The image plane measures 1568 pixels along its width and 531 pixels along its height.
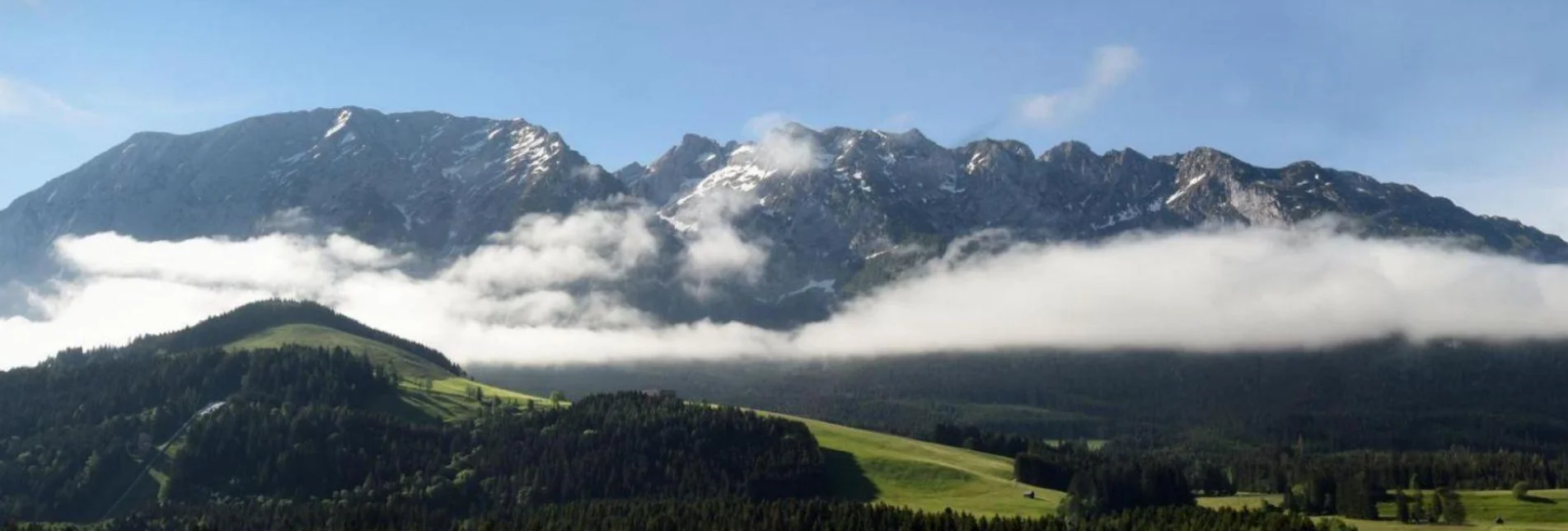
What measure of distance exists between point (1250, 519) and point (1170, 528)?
13.8m

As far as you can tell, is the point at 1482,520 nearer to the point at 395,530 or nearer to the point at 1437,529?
the point at 1437,529

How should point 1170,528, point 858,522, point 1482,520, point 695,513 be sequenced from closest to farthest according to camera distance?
point 1170,528 < point 858,522 < point 695,513 < point 1482,520

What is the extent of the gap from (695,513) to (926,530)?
134ft

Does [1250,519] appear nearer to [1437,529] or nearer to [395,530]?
[1437,529]

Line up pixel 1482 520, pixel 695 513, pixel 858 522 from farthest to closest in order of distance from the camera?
pixel 1482 520 → pixel 695 513 → pixel 858 522

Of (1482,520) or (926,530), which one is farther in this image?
(1482,520)

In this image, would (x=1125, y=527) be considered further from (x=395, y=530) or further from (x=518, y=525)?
(x=395, y=530)

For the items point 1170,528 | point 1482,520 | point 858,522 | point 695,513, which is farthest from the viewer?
point 1482,520

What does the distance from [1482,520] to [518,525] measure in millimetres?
160394

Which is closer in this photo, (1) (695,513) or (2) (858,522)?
(2) (858,522)

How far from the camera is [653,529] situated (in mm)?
170750

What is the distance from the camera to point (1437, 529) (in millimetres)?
183375

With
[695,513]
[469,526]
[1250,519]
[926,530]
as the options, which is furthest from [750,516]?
[1250,519]

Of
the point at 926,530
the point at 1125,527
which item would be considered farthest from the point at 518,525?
the point at 1125,527
